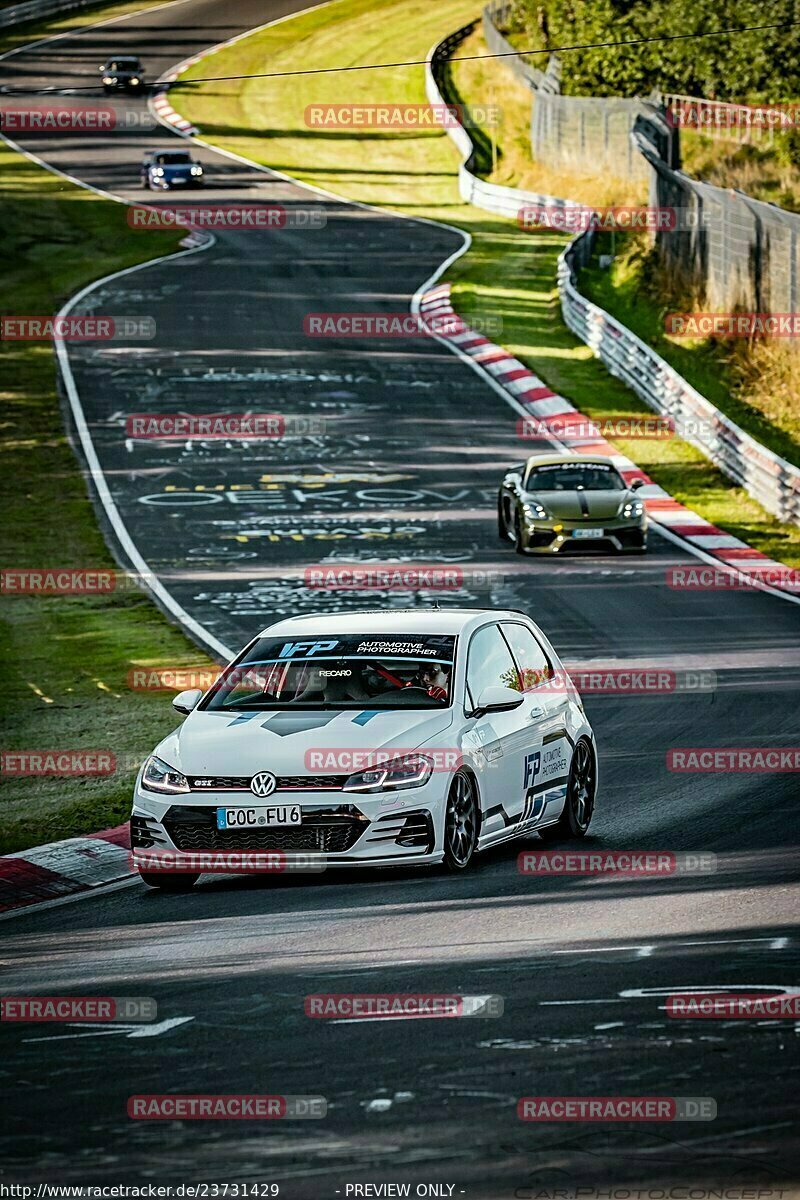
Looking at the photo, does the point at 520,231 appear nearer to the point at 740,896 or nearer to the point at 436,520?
the point at 436,520

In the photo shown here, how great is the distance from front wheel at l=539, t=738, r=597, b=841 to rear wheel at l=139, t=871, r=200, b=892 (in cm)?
251

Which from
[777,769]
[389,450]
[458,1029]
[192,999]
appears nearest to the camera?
[458,1029]

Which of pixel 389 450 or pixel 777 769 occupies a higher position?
pixel 777 769

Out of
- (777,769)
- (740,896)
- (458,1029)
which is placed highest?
(458,1029)

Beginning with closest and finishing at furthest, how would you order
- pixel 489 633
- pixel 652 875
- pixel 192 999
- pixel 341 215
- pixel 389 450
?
pixel 192 999, pixel 652 875, pixel 489 633, pixel 389 450, pixel 341 215

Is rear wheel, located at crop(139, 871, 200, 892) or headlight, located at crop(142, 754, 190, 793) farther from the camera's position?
rear wheel, located at crop(139, 871, 200, 892)

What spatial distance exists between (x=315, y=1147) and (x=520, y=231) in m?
52.0

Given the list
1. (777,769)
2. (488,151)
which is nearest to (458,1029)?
(777,769)

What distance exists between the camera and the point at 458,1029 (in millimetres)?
7805

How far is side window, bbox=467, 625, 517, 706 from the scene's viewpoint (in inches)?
473

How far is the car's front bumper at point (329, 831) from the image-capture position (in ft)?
35.6

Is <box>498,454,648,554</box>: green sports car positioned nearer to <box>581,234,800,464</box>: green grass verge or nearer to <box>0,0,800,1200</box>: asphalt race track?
<box>0,0,800,1200</box>: asphalt race track

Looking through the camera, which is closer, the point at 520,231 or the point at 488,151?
the point at 520,231

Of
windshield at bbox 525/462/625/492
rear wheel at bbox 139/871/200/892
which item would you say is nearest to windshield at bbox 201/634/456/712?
rear wheel at bbox 139/871/200/892
